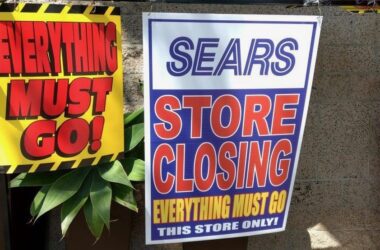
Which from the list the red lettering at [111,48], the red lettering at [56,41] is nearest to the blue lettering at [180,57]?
the red lettering at [111,48]

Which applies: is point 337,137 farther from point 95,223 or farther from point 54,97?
point 54,97

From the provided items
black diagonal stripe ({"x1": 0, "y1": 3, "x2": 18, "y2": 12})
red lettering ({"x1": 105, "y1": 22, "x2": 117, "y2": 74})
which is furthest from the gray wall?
black diagonal stripe ({"x1": 0, "y1": 3, "x2": 18, "y2": 12})

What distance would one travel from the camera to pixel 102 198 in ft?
6.61

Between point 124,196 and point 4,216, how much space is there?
24.4 inches

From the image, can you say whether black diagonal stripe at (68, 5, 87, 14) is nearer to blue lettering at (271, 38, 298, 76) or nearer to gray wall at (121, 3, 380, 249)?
gray wall at (121, 3, 380, 249)

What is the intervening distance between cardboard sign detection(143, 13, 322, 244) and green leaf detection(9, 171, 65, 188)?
0.45 metres

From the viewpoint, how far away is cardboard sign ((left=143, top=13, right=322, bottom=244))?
1960mm

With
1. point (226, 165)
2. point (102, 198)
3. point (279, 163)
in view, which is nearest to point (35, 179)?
point (102, 198)

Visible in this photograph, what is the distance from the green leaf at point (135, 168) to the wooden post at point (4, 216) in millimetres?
566

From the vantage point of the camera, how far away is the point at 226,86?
2.03 meters

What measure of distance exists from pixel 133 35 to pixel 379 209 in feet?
6.41

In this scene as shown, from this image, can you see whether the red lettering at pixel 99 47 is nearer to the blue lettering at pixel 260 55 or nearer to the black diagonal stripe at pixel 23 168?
the black diagonal stripe at pixel 23 168

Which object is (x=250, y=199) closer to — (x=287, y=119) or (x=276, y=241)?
(x=287, y=119)

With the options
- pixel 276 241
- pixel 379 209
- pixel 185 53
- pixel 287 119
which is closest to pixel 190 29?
pixel 185 53
